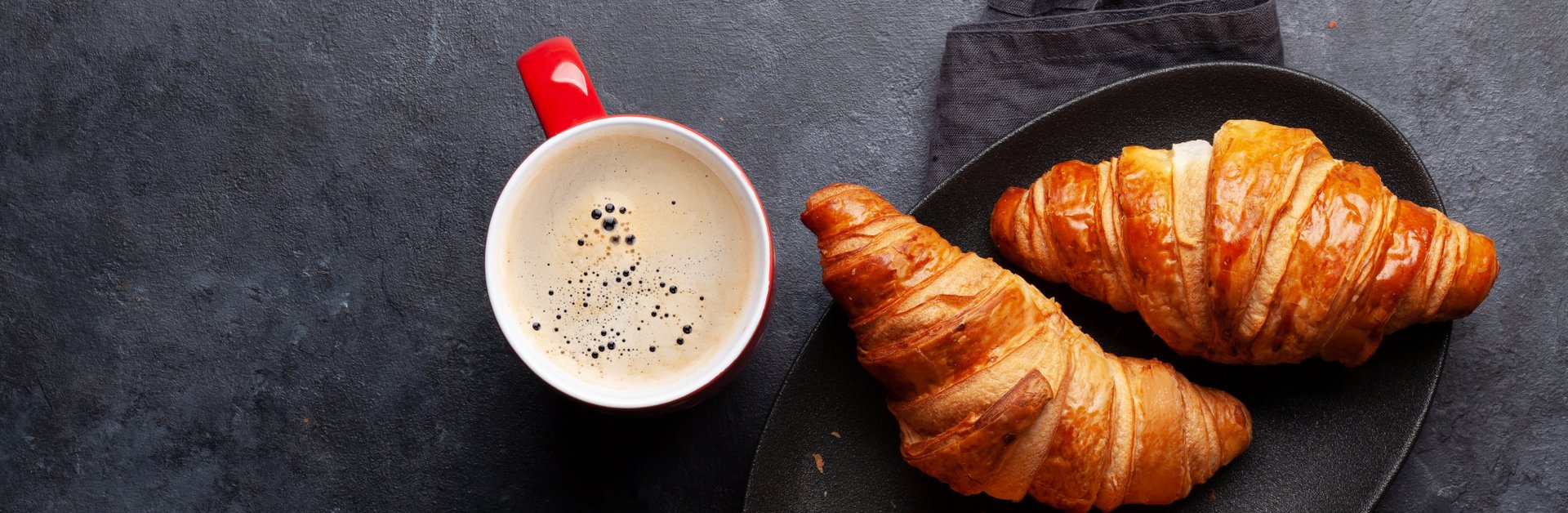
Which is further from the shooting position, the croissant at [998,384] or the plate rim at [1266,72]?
the plate rim at [1266,72]

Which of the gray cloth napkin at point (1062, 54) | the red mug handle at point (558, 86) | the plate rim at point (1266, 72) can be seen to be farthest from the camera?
the gray cloth napkin at point (1062, 54)

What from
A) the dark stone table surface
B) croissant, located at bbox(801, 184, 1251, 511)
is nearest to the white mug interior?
croissant, located at bbox(801, 184, 1251, 511)

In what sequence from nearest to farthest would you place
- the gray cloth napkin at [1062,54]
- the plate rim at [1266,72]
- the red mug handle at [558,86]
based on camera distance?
the red mug handle at [558,86], the plate rim at [1266,72], the gray cloth napkin at [1062,54]

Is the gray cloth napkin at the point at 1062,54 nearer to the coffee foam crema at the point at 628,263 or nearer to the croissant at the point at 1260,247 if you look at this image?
the croissant at the point at 1260,247

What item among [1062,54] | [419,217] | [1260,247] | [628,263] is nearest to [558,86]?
[628,263]

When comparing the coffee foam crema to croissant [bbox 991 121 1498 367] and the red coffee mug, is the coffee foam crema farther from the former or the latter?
croissant [bbox 991 121 1498 367]

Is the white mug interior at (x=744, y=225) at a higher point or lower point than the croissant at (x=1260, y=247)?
lower

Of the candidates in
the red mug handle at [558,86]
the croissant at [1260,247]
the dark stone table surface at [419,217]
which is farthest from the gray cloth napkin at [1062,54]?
the red mug handle at [558,86]
